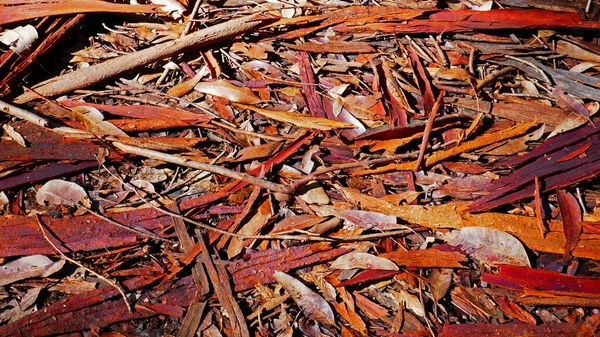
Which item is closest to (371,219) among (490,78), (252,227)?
(252,227)

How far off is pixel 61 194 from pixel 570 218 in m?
1.93

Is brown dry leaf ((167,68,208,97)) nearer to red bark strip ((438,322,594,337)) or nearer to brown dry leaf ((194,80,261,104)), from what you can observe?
brown dry leaf ((194,80,261,104))

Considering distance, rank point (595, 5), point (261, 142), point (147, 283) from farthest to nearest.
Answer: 1. point (595, 5)
2. point (261, 142)
3. point (147, 283)

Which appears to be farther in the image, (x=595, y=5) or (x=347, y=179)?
(x=595, y=5)

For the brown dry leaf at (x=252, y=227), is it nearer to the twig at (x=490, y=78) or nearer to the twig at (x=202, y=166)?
the twig at (x=202, y=166)

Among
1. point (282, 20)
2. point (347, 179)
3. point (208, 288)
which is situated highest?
point (282, 20)

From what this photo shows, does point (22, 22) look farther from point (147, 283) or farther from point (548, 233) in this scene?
point (548, 233)

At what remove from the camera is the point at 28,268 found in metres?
1.78

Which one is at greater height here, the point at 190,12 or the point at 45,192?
the point at 190,12

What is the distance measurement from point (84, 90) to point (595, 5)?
2130mm

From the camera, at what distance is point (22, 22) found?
1.90 metres

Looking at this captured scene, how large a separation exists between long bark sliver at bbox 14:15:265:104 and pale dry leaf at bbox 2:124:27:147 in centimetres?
11

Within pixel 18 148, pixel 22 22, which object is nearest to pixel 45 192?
pixel 18 148

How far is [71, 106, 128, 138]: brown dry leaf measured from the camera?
1.87 m
